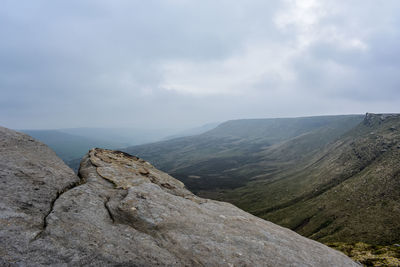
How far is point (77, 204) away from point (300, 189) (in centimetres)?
16078

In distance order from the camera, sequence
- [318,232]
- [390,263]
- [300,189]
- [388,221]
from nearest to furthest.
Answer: [390,263], [388,221], [318,232], [300,189]

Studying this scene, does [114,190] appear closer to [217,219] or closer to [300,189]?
[217,219]

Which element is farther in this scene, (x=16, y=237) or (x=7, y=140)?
(x=7, y=140)

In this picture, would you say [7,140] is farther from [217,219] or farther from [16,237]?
[217,219]

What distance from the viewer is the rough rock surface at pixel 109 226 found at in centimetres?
1116

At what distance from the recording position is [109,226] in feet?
45.5

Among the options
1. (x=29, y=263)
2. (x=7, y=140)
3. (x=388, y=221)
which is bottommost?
(x=388, y=221)

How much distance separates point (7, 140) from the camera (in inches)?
752

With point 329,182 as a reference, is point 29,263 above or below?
above

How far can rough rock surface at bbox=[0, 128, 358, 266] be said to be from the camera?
1116 centimetres

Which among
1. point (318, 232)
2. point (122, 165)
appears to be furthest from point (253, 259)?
point (318, 232)

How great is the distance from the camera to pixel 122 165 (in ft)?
81.7

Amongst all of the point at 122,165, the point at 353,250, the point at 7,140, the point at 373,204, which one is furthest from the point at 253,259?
the point at 373,204

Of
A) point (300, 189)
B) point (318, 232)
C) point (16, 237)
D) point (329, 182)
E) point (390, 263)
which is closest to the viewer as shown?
point (16, 237)
